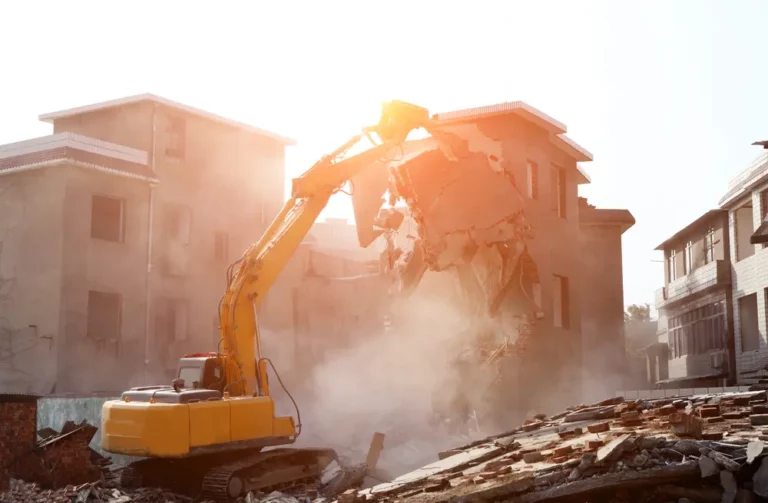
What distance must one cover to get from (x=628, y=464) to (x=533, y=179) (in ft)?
46.8

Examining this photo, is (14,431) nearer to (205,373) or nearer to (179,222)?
(205,373)

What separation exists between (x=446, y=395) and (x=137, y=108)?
15.1m

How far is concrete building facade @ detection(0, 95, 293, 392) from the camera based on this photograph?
2422cm

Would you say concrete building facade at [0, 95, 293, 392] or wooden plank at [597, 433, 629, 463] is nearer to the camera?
wooden plank at [597, 433, 629, 463]

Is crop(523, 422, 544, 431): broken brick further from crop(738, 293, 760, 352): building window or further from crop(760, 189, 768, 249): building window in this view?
crop(738, 293, 760, 352): building window

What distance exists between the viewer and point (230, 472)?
12.3 meters

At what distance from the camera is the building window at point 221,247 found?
29.6 meters

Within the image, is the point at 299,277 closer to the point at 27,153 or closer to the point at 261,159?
the point at 261,159

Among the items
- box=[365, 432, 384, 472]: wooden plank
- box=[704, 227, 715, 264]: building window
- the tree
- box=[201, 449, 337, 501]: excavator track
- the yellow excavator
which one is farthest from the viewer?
the tree

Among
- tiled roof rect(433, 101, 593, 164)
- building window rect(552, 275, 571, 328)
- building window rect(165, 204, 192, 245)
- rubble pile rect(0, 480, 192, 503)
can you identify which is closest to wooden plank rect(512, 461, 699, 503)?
rubble pile rect(0, 480, 192, 503)

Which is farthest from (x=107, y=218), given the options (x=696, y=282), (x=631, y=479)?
(x=631, y=479)

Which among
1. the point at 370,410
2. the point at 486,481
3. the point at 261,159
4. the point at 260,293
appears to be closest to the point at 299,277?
the point at 261,159

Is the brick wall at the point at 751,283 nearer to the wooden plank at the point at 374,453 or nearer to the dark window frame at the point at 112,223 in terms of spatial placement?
the wooden plank at the point at 374,453

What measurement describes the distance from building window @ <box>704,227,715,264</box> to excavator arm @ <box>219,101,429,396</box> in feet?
60.3
